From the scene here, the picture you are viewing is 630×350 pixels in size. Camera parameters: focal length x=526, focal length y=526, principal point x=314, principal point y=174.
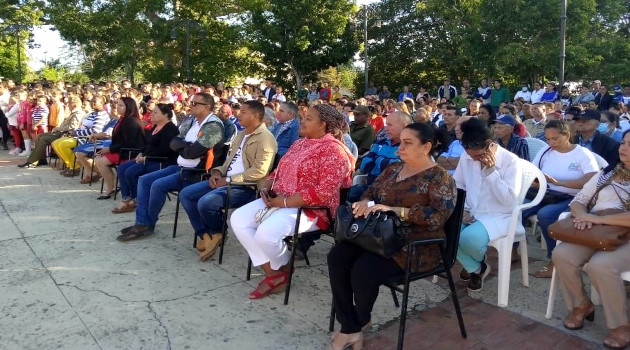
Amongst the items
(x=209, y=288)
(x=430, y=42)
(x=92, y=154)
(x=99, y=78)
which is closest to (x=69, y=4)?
(x=99, y=78)

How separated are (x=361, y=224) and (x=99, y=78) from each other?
93.3 ft

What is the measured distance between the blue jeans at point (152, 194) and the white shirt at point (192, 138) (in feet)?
0.48

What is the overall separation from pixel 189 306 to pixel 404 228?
5.35 feet

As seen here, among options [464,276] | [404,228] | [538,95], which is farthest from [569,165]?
[538,95]

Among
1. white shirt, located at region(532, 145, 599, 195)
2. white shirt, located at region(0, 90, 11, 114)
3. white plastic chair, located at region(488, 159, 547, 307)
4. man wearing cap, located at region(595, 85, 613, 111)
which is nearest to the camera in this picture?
white plastic chair, located at region(488, 159, 547, 307)

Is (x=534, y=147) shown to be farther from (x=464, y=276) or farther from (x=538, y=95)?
(x=538, y=95)

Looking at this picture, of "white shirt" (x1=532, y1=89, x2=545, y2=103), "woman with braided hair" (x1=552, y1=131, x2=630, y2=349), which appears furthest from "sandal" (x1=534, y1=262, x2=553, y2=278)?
"white shirt" (x1=532, y1=89, x2=545, y2=103)

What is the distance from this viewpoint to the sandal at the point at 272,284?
149 inches

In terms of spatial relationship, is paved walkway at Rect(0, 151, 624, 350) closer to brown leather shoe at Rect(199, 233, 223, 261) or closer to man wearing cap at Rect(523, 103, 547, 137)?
brown leather shoe at Rect(199, 233, 223, 261)

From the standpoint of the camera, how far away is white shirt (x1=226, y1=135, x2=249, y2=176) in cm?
477

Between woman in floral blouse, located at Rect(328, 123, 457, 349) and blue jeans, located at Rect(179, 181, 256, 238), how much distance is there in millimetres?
1694

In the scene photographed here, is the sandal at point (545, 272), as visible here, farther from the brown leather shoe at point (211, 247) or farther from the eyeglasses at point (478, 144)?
the brown leather shoe at point (211, 247)

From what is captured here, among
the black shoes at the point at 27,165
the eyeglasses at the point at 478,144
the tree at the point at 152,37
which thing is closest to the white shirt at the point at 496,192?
the eyeglasses at the point at 478,144

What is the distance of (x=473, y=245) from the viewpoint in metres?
3.65
